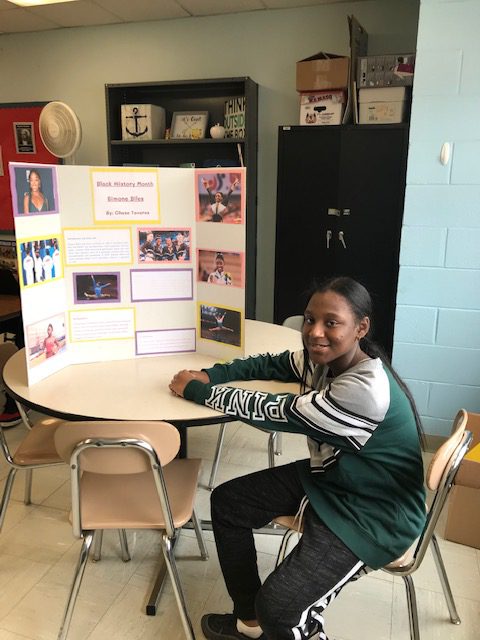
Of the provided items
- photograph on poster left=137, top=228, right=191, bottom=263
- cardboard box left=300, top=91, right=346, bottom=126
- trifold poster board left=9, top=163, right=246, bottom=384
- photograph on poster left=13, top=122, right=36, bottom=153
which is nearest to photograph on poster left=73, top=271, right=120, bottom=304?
trifold poster board left=9, top=163, right=246, bottom=384

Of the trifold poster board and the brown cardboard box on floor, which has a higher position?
the trifold poster board

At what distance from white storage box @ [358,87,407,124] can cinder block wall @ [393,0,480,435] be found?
2.51ft

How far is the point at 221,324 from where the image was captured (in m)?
1.88

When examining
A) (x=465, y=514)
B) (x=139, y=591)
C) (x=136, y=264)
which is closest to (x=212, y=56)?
(x=136, y=264)

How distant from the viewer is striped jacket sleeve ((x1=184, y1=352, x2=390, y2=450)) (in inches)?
50.0

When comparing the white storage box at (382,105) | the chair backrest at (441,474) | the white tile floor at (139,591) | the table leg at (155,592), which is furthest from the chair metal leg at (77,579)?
the white storage box at (382,105)

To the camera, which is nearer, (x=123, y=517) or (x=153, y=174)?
(x=123, y=517)

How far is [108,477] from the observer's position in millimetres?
1656

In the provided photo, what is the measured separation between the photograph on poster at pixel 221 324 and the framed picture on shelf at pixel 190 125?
240cm

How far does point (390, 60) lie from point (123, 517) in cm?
293

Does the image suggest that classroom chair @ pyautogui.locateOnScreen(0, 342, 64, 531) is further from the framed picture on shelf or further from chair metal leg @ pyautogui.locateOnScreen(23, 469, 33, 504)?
the framed picture on shelf

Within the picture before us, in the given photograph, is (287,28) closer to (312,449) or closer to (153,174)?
(153,174)

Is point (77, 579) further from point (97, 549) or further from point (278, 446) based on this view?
point (278, 446)

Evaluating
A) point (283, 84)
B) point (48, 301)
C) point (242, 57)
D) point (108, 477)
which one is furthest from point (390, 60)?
point (108, 477)
